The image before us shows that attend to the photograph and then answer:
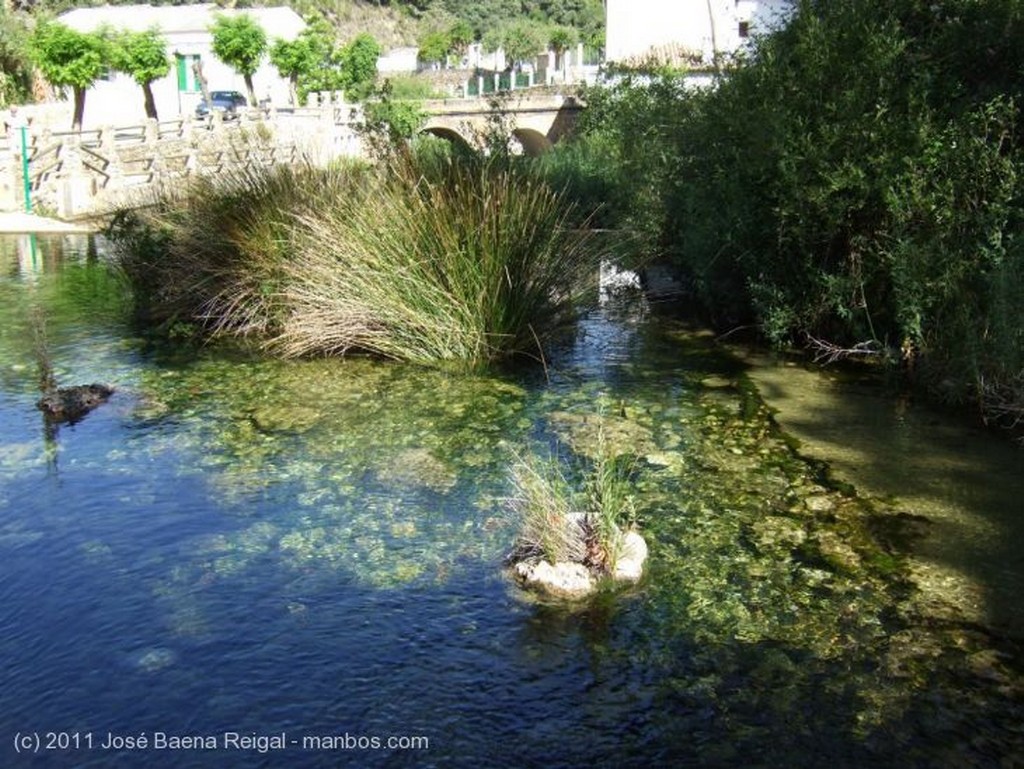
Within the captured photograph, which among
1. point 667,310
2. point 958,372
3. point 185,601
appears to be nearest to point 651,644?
point 185,601

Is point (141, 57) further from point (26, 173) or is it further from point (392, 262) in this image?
point (392, 262)

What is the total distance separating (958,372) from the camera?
687 centimetres

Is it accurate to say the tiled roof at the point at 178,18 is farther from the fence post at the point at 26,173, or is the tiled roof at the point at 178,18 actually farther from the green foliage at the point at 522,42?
the fence post at the point at 26,173

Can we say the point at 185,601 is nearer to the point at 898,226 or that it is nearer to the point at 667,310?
the point at 898,226

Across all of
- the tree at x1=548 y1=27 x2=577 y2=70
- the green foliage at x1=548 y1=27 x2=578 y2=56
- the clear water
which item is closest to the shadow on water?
the clear water

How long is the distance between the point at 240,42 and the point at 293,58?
3250mm

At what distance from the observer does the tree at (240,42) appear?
31.9 m

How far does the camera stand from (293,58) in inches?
1378

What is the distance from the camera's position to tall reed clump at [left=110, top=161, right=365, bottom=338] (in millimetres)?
8469

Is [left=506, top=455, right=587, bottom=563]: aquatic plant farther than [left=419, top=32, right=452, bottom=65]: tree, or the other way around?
[left=419, top=32, right=452, bottom=65]: tree

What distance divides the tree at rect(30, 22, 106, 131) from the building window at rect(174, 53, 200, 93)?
18.5 m

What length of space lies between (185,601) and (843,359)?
5473 millimetres

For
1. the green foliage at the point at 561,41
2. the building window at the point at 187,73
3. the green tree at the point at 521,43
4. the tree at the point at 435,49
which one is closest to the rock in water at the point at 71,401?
the building window at the point at 187,73

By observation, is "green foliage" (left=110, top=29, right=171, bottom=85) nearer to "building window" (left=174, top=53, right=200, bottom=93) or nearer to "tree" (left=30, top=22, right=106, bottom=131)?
"tree" (left=30, top=22, right=106, bottom=131)
